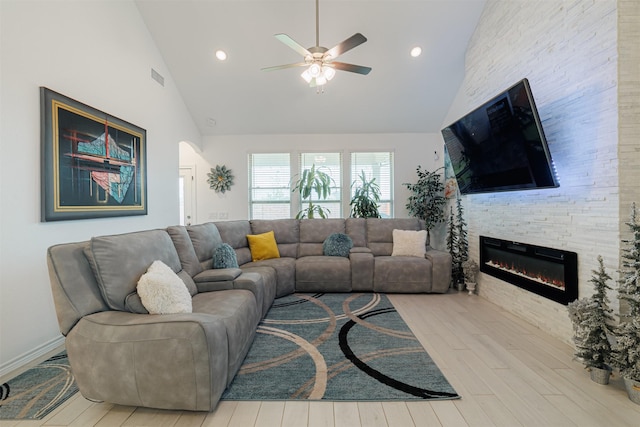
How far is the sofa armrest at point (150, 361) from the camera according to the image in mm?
1547

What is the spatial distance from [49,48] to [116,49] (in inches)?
37.0

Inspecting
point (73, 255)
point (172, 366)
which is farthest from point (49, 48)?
point (172, 366)

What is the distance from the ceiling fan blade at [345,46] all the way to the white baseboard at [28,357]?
360cm

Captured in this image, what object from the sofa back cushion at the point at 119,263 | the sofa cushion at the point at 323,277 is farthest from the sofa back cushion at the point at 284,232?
the sofa back cushion at the point at 119,263

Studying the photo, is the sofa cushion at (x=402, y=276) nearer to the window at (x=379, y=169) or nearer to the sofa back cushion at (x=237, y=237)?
the sofa back cushion at (x=237, y=237)

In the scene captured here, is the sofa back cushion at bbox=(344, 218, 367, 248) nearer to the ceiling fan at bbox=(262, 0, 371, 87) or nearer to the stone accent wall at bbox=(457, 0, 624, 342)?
the stone accent wall at bbox=(457, 0, 624, 342)

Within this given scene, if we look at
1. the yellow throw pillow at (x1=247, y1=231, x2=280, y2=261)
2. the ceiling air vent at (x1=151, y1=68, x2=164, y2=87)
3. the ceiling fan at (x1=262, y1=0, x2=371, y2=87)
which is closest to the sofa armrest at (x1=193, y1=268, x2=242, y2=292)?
the yellow throw pillow at (x1=247, y1=231, x2=280, y2=261)

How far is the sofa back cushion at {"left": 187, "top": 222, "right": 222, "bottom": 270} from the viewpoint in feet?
9.93

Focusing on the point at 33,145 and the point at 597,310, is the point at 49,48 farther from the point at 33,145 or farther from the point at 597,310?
the point at 597,310

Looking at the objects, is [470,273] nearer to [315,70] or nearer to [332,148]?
[315,70]

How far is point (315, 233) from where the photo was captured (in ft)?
15.1

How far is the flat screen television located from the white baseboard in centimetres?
455

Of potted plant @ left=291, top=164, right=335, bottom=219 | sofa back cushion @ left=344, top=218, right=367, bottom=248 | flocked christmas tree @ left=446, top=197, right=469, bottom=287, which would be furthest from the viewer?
potted plant @ left=291, top=164, right=335, bottom=219

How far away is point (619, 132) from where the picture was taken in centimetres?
204
